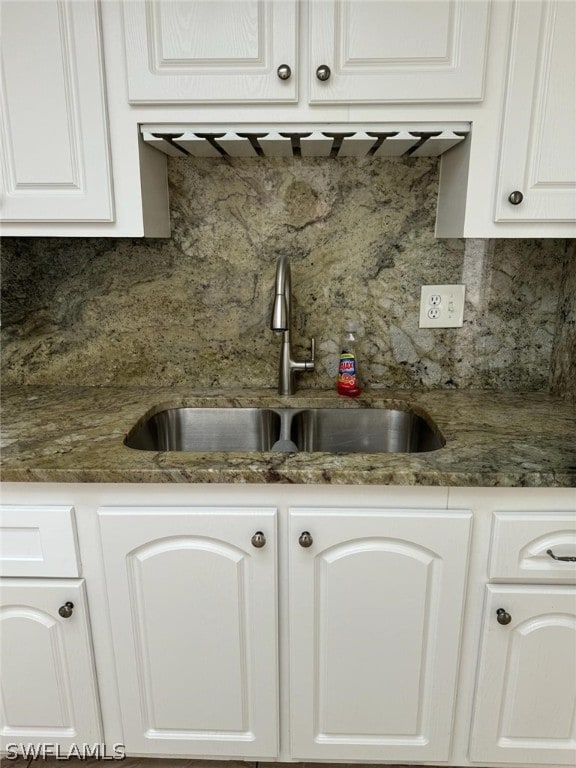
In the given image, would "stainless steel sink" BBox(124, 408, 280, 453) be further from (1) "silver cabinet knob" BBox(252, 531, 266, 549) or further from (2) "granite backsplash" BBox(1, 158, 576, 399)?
(1) "silver cabinet knob" BBox(252, 531, 266, 549)

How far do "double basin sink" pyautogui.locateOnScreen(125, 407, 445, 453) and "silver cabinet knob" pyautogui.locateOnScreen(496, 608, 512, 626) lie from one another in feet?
1.63

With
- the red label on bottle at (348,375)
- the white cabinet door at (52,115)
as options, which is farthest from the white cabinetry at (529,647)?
the white cabinet door at (52,115)

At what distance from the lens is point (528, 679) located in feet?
3.67

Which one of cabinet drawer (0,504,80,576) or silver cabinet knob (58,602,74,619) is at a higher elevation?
cabinet drawer (0,504,80,576)

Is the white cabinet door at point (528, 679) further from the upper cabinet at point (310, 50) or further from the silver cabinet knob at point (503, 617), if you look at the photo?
the upper cabinet at point (310, 50)

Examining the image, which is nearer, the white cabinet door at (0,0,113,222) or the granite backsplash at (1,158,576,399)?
the white cabinet door at (0,0,113,222)

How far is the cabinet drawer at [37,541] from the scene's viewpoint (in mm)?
1059

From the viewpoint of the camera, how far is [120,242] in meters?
1.49

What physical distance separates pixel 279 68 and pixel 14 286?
3.29 ft

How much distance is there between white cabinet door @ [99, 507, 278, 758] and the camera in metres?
1.06

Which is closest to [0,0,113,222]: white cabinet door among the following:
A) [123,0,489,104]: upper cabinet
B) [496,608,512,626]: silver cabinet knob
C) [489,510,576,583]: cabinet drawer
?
[123,0,489,104]: upper cabinet

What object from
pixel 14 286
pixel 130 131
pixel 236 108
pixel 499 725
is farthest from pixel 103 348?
pixel 499 725

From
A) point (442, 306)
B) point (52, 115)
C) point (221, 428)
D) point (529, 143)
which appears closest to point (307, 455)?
point (221, 428)

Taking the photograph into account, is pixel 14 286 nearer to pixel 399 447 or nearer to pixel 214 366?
pixel 214 366
